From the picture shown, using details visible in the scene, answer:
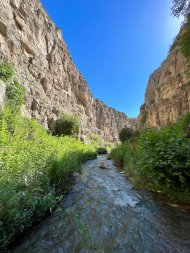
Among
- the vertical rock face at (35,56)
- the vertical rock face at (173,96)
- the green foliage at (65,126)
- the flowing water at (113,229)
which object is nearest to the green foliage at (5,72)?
the vertical rock face at (35,56)

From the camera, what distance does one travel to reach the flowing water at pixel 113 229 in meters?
2.47

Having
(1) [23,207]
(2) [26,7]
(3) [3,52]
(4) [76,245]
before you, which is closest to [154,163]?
(4) [76,245]

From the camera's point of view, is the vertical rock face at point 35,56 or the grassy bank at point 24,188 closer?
the grassy bank at point 24,188

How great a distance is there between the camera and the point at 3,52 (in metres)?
15.3

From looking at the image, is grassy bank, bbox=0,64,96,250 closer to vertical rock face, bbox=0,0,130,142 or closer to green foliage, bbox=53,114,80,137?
vertical rock face, bbox=0,0,130,142

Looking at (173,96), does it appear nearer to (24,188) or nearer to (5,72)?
(5,72)

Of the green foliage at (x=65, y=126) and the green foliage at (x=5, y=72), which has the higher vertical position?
the green foliage at (x=5, y=72)

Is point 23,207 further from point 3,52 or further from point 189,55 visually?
point 3,52

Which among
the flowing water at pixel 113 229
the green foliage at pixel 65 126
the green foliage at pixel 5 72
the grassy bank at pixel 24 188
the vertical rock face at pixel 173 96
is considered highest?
the vertical rock face at pixel 173 96

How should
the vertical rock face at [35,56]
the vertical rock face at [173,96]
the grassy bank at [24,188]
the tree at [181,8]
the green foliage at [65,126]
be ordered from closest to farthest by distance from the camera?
the grassy bank at [24,188] < the tree at [181,8] < the vertical rock face at [35,56] < the green foliage at [65,126] < the vertical rock face at [173,96]

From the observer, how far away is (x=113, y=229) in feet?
9.91

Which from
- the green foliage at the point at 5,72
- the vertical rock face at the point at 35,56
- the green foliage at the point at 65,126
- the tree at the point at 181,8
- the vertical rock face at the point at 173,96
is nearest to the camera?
the tree at the point at 181,8

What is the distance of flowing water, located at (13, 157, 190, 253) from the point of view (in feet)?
8.12

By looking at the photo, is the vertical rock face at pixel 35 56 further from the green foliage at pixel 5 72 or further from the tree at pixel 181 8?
the tree at pixel 181 8
